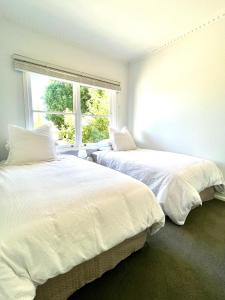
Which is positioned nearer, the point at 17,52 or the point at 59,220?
the point at 59,220

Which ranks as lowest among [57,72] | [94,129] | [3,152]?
[3,152]

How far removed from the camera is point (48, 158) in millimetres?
2186

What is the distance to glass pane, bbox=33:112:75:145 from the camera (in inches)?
108

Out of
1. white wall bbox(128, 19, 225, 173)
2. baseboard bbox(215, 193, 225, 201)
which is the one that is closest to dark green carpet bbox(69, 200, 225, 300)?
baseboard bbox(215, 193, 225, 201)

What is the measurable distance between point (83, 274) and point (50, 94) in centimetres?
256

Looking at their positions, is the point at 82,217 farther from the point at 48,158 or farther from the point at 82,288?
the point at 48,158

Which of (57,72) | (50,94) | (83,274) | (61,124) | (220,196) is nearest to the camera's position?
(83,274)

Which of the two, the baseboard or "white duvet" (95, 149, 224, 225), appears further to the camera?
the baseboard

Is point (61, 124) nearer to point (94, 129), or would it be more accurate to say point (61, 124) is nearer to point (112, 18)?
point (94, 129)

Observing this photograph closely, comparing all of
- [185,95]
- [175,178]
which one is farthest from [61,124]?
[185,95]

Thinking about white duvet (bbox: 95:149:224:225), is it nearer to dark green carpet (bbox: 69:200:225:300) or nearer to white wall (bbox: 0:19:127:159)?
dark green carpet (bbox: 69:200:225:300)

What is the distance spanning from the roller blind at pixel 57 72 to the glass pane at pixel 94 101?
0.58ft

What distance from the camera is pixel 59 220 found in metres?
0.98

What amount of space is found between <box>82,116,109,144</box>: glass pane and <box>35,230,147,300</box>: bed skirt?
7.29 feet
